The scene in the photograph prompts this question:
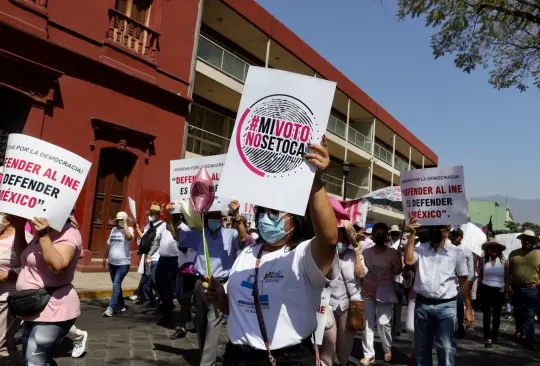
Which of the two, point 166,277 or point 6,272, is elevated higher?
point 6,272

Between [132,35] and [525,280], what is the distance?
11.5 m

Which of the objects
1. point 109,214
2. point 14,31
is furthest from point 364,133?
point 14,31

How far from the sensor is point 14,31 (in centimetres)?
1049

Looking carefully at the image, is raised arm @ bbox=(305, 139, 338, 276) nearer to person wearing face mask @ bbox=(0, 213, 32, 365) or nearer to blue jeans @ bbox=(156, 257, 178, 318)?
person wearing face mask @ bbox=(0, 213, 32, 365)

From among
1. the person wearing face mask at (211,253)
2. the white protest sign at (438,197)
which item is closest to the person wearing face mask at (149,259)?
the person wearing face mask at (211,253)

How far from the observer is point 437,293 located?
15.2 ft

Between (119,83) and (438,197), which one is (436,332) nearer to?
(438,197)

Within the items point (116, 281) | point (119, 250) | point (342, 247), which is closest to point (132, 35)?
point (119, 250)

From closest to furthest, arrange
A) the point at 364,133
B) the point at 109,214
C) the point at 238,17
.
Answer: the point at 109,214, the point at 238,17, the point at 364,133

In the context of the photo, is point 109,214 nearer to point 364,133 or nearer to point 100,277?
point 100,277

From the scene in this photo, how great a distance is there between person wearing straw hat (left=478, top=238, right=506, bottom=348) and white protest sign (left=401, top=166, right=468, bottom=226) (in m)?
3.88

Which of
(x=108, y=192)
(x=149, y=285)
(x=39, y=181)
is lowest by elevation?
(x=149, y=285)

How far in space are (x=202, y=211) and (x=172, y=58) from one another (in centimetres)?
1308

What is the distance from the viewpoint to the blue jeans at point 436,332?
455 centimetres
